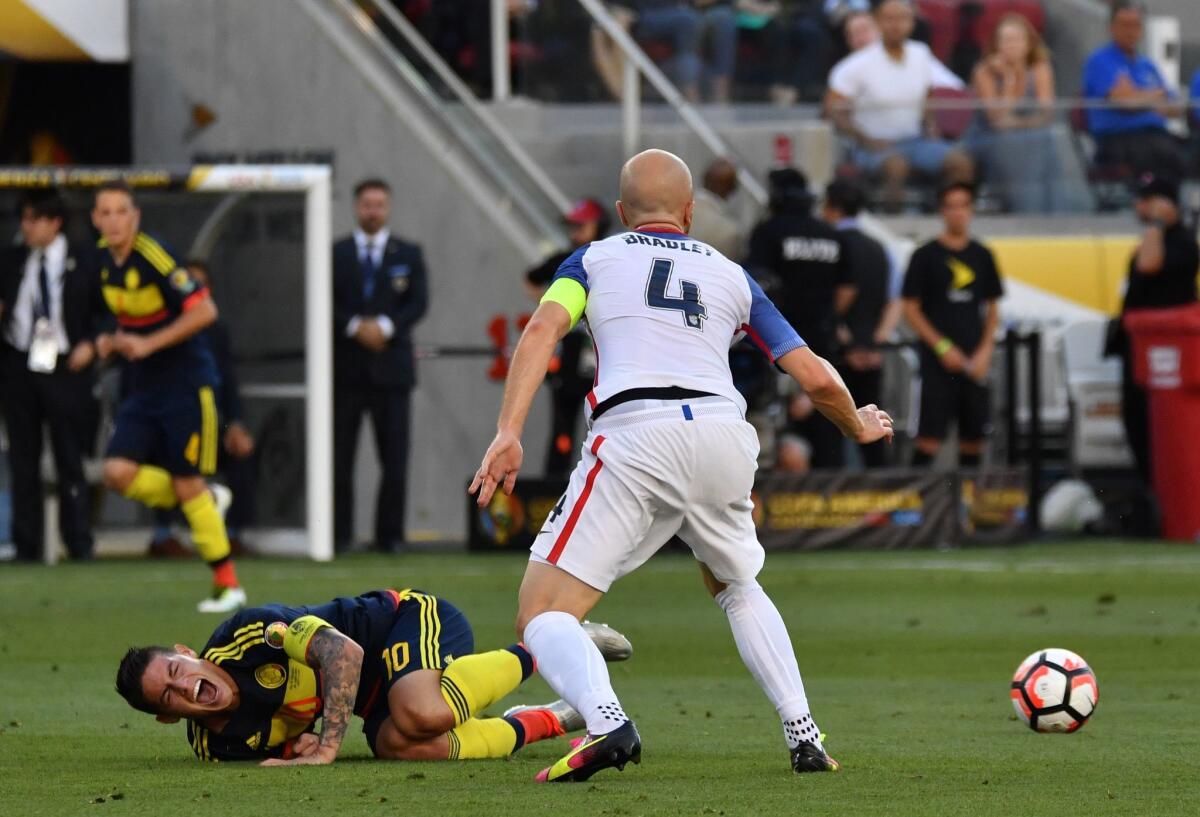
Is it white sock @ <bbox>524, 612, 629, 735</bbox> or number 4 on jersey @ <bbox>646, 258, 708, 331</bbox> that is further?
number 4 on jersey @ <bbox>646, 258, 708, 331</bbox>

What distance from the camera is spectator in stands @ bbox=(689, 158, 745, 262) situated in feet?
54.7

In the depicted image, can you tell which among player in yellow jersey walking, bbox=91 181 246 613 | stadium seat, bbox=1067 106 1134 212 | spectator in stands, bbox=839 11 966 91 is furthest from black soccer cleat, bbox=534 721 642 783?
spectator in stands, bbox=839 11 966 91

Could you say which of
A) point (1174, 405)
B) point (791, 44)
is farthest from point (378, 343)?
point (1174, 405)

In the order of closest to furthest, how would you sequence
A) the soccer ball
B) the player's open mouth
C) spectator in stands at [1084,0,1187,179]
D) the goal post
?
the player's open mouth < the soccer ball < the goal post < spectator in stands at [1084,0,1187,179]

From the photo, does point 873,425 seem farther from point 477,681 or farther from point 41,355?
point 41,355

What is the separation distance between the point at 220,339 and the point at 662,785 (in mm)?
11038

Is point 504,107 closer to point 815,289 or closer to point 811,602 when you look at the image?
point 815,289

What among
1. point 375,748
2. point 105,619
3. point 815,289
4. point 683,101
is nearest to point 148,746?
point 375,748

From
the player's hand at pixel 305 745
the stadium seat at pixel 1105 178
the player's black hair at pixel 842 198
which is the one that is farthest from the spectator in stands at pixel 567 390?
the player's hand at pixel 305 745

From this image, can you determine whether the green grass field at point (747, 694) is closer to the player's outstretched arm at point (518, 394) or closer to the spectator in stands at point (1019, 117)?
the player's outstretched arm at point (518, 394)

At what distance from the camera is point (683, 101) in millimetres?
18766

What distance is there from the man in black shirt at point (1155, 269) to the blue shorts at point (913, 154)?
2.07m

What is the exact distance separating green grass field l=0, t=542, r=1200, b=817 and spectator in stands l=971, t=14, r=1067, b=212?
410 centimetres

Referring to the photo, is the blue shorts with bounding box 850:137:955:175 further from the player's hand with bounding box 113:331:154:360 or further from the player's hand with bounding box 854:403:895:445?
the player's hand with bounding box 854:403:895:445
